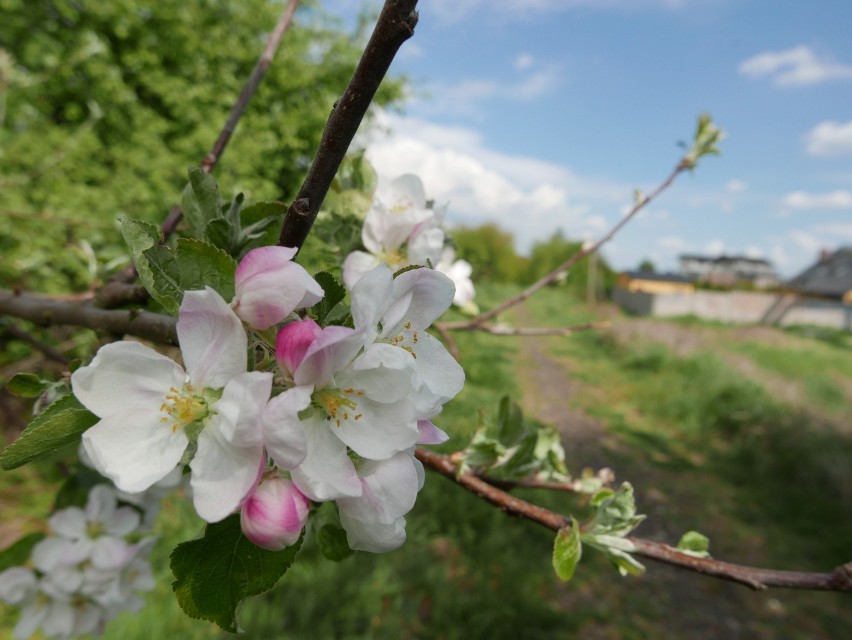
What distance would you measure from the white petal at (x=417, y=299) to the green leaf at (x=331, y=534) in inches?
8.4

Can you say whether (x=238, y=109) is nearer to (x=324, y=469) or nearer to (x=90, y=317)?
(x=90, y=317)

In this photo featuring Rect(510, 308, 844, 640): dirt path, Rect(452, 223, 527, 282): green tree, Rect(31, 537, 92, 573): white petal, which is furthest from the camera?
Rect(452, 223, 527, 282): green tree

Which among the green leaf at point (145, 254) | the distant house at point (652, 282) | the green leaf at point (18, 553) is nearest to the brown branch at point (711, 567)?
the green leaf at point (145, 254)

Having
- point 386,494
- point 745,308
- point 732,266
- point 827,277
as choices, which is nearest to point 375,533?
point 386,494

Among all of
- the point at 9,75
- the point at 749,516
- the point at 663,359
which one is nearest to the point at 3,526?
the point at 9,75

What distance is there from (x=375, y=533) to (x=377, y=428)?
9 cm

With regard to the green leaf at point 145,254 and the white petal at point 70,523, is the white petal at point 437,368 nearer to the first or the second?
the green leaf at point 145,254

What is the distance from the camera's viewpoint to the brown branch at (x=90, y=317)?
1.92 ft

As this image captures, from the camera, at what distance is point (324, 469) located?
457mm

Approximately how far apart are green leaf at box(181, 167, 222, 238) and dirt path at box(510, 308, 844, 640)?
4.06 meters

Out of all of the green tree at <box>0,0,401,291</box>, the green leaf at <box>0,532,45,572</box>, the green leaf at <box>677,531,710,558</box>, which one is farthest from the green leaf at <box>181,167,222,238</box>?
the green tree at <box>0,0,401,291</box>

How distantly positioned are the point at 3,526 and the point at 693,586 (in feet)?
16.4

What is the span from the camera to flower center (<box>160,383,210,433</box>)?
18.9 inches

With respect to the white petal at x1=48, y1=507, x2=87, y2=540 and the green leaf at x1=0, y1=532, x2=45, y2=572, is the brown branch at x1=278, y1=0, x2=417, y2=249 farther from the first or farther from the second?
the green leaf at x1=0, y1=532, x2=45, y2=572
